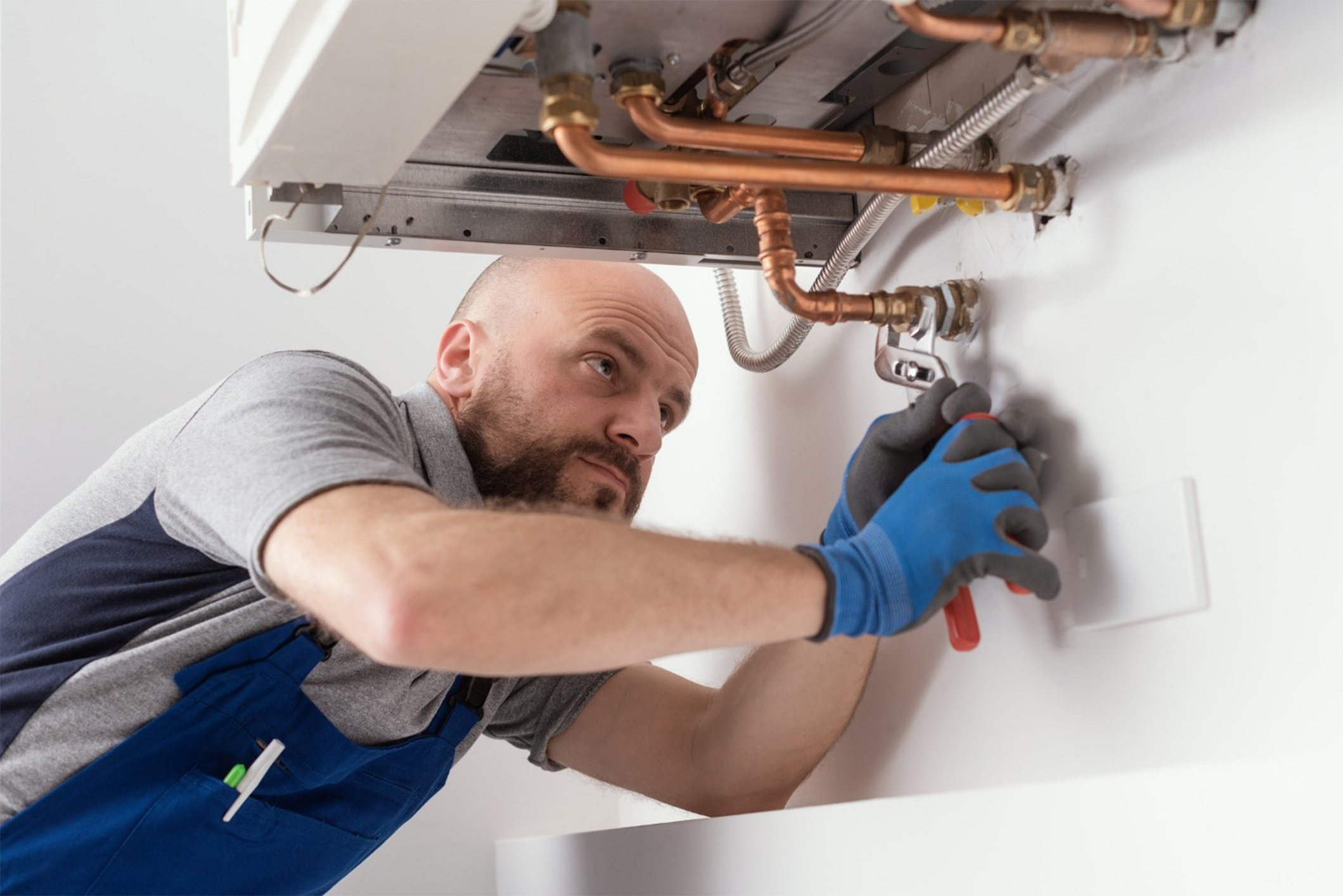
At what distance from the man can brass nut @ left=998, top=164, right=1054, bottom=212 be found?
130 mm

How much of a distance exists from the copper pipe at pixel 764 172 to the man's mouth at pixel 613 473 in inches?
19.3

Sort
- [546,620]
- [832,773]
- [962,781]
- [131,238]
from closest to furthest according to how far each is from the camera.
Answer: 1. [546,620]
2. [962,781]
3. [832,773]
4. [131,238]

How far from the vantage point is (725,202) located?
96 centimetres

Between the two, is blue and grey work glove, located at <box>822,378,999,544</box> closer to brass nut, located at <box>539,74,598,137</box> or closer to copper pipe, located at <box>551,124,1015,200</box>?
copper pipe, located at <box>551,124,1015,200</box>

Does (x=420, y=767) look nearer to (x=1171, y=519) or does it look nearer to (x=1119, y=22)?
(x=1171, y=519)

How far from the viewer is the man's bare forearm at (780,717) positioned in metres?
1.06

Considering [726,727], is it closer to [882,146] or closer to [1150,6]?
[882,146]

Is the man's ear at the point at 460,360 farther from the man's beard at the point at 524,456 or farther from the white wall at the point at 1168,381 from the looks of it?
the white wall at the point at 1168,381

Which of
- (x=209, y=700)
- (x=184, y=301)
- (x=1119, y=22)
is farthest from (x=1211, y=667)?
(x=184, y=301)

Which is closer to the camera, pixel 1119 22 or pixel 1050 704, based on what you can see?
pixel 1119 22

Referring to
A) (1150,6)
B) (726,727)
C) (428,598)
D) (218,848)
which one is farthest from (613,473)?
(1150,6)

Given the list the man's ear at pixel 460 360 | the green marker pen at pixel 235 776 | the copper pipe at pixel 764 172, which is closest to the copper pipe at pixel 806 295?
the copper pipe at pixel 764 172

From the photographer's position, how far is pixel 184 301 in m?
1.64

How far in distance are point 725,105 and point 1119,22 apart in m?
0.27
